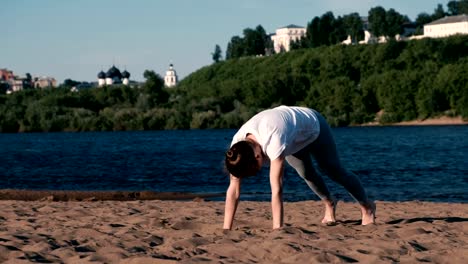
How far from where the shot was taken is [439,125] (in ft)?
354

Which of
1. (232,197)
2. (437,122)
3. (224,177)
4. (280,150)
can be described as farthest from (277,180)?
(437,122)

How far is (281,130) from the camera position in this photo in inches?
337

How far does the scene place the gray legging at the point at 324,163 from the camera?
9.28m

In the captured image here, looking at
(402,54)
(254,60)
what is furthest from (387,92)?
(254,60)

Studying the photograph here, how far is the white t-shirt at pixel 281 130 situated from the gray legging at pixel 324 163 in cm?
23

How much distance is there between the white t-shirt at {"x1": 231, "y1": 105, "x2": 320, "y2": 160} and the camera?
8.55 meters

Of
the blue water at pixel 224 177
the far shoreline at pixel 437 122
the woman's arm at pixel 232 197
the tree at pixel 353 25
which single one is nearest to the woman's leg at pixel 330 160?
the woman's arm at pixel 232 197

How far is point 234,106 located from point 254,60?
158ft

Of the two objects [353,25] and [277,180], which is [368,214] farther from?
[353,25]

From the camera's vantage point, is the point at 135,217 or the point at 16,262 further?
the point at 135,217

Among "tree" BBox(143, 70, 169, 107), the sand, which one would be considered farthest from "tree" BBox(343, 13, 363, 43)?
the sand

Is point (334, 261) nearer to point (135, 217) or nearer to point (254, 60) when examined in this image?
point (135, 217)

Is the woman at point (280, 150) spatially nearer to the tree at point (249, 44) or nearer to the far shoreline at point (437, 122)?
the far shoreline at point (437, 122)

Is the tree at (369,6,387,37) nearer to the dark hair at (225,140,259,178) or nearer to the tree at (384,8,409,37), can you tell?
the tree at (384,8,409,37)
